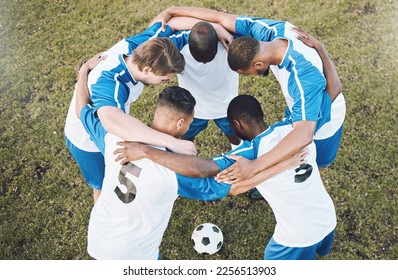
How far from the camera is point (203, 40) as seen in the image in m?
4.25

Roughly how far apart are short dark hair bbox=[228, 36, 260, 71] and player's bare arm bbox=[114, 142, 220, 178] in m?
1.10

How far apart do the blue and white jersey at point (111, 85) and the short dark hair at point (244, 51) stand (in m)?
0.87

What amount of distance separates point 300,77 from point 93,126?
1.85 m

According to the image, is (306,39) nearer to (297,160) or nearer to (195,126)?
(297,160)

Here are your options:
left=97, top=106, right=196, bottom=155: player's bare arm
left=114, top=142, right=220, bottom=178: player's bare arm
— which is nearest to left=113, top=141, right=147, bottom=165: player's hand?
left=114, top=142, right=220, bottom=178: player's bare arm

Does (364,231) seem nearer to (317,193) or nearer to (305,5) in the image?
(317,193)

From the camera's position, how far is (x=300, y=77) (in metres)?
4.06

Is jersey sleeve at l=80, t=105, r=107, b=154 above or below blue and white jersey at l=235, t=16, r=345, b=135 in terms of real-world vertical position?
below

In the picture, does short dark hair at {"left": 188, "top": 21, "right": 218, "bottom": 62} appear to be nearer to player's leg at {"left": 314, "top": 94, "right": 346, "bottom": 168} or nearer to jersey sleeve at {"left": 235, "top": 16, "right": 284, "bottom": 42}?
jersey sleeve at {"left": 235, "top": 16, "right": 284, "bottom": 42}

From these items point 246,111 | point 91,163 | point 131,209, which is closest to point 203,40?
point 246,111

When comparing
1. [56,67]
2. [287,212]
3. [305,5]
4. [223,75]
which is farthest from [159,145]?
[305,5]

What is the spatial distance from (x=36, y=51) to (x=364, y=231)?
5295mm

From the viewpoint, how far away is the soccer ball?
4.82 metres

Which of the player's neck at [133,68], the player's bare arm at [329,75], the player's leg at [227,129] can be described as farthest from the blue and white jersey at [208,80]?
the player's bare arm at [329,75]
